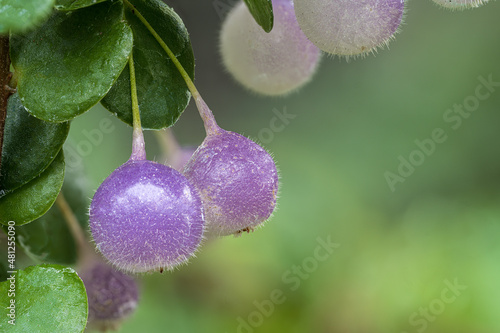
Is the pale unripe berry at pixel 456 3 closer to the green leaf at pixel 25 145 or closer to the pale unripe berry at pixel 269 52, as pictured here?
the pale unripe berry at pixel 269 52

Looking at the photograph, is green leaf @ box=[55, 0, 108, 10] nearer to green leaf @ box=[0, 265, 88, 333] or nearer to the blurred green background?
green leaf @ box=[0, 265, 88, 333]

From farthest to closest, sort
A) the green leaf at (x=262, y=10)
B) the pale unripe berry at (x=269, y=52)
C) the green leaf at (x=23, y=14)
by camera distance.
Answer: the pale unripe berry at (x=269, y=52) < the green leaf at (x=262, y=10) < the green leaf at (x=23, y=14)

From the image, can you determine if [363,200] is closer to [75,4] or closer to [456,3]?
[456,3]

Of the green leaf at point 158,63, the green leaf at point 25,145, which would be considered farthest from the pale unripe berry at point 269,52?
the green leaf at point 25,145

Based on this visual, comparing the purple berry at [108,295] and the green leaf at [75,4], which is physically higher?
the green leaf at [75,4]

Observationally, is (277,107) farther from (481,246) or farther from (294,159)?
(481,246)

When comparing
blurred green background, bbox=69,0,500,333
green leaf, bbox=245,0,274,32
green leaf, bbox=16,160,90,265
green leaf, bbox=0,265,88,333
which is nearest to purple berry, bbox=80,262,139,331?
green leaf, bbox=16,160,90,265
